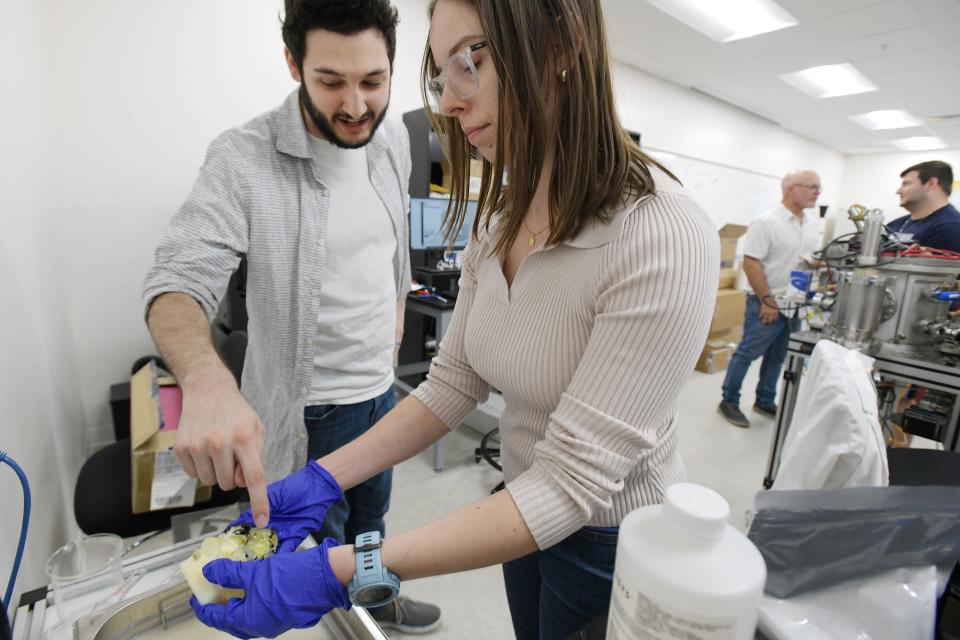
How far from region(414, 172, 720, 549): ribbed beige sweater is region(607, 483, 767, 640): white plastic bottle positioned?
17 cm

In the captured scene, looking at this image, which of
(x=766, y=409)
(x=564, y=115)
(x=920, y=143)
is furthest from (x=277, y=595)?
(x=920, y=143)

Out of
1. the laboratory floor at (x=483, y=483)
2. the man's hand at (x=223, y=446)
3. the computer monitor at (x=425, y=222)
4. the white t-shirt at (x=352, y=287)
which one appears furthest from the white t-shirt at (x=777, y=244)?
the man's hand at (x=223, y=446)

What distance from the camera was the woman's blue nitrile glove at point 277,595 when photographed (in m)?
0.54

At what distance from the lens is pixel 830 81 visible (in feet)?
15.6

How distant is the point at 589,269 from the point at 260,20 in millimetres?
2775

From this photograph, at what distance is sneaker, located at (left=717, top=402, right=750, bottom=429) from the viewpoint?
3.18 m

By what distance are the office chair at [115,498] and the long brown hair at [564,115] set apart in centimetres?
123

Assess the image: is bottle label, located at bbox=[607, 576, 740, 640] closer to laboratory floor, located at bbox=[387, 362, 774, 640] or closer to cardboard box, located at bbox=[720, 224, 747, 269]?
laboratory floor, located at bbox=[387, 362, 774, 640]

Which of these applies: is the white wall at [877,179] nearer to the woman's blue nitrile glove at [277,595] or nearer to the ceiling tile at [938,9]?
the ceiling tile at [938,9]

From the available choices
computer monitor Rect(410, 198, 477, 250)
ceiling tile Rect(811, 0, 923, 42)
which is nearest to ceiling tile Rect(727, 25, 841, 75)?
ceiling tile Rect(811, 0, 923, 42)

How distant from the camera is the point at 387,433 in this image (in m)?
0.82

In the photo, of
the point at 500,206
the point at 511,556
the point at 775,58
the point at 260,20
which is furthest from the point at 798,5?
the point at 511,556

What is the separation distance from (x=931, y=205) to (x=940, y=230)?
0.76 ft

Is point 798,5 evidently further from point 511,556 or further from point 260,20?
point 511,556
